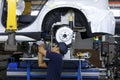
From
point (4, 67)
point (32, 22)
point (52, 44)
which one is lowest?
point (4, 67)

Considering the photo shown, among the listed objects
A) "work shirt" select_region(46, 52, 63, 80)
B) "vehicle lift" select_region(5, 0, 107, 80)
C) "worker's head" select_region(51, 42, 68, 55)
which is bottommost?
"work shirt" select_region(46, 52, 63, 80)

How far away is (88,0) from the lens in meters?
7.73

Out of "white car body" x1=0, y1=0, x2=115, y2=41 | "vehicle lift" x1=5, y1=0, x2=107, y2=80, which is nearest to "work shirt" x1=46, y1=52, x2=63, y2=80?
"vehicle lift" x1=5, y1=0, x2=107, y2=80

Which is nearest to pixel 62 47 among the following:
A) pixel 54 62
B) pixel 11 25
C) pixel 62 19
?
pixel 54 62

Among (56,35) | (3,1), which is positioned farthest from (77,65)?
(3,1)

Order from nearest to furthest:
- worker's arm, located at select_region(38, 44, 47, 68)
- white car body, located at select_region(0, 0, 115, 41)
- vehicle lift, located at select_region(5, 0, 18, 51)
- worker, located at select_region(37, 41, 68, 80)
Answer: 1. worker, located at select_region(37, 41, 68, 80)
2. worker's arm, located at select_region(38, 44, 47, 68)
3. vehicle lift, located at select_region(5, 0, 18, 51)
4. white car body, located at select_region(0, 0, 115, 41)

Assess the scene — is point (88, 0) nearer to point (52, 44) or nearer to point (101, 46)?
point (52, 44)

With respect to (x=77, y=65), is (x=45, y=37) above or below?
above

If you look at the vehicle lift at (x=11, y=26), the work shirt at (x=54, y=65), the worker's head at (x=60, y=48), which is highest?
Result: the vehicle lift at (x=11, y=26)

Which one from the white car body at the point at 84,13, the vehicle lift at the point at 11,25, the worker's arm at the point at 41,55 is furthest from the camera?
the white car body at the point at 84,13

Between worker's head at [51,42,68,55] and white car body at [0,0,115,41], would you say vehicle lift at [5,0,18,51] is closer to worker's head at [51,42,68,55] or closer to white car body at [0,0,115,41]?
white car body at [0,0,115,41]

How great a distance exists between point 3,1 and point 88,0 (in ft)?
5.95

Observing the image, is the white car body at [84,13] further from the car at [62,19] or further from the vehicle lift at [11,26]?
the vehicle lift at [11,26]

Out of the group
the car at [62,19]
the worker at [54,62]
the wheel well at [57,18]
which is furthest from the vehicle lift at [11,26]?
the worker at [54,62]
